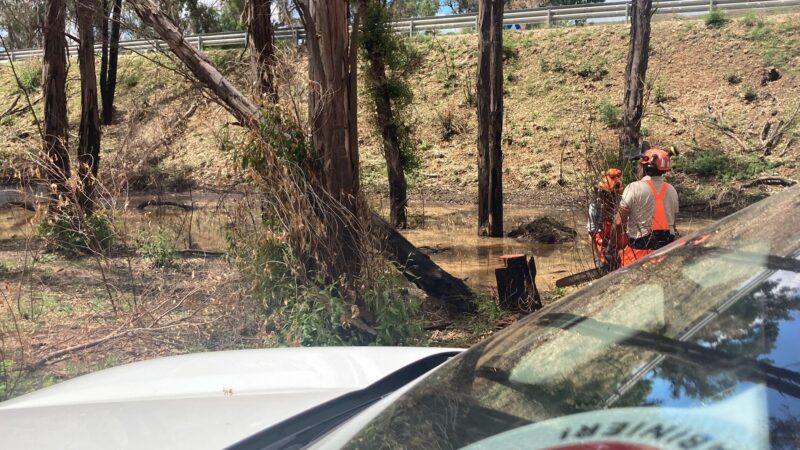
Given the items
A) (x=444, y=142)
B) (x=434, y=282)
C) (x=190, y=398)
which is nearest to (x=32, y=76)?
(x=444, y=142)

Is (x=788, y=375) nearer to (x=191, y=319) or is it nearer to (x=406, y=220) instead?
(x=191, y=319)

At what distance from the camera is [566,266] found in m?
11.8

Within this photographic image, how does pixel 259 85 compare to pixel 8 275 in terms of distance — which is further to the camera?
pixel 8 275

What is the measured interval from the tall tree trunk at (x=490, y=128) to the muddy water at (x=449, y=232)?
0.69 metres

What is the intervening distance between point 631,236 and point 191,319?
13.2 feet

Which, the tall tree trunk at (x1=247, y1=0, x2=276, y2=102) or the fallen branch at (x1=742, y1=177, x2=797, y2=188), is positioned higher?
the tall tree trunk at (x1=247, y1=0, x2=276, y2=102)

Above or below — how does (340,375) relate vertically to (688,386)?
below

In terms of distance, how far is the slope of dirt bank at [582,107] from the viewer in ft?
68.7

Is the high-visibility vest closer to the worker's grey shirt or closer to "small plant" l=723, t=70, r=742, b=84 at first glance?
the worker's grey shirt

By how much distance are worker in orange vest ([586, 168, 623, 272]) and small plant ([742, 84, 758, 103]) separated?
18514mm

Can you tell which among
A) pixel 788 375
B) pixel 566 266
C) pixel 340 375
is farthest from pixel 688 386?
pixel 566 266

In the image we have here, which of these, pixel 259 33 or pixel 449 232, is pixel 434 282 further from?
pixel 449 232

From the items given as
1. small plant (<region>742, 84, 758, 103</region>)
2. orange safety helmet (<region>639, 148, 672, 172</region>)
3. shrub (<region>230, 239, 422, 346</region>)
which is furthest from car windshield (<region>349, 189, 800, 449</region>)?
small plant (<region>742, 84, 758, 103</region>)

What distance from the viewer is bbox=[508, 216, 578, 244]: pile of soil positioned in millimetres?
15095
